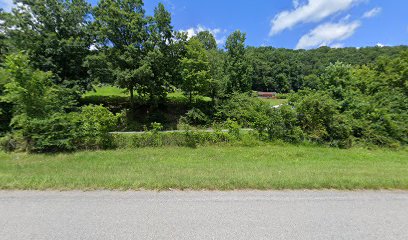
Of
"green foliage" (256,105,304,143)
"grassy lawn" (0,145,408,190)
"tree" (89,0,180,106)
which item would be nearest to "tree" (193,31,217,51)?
"tree" (89,0,180,106)

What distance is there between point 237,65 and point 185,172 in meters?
20.6

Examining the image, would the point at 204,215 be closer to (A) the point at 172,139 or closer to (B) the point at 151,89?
(A) the point at 172,139

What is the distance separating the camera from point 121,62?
20.4 meters

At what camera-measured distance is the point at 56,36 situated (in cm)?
1942

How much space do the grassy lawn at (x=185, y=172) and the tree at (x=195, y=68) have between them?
1180 cm

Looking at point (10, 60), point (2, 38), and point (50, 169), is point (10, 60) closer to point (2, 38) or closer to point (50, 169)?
point (50, 169)

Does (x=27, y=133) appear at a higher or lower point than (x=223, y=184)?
higher

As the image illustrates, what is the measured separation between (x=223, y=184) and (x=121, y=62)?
18269 mm

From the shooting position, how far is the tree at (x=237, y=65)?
2520 cm

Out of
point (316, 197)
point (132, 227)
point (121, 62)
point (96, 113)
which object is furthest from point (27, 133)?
point (121, 62)

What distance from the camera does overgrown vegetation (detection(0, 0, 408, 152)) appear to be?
388 inches

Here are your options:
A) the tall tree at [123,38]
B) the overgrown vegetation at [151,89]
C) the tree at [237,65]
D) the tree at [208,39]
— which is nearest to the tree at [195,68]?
the overgrown vegetation at [151,89]

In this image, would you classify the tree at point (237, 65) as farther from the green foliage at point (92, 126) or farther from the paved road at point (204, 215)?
the paved road at point (204, 215)

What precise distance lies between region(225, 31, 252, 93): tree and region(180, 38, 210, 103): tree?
4.51 m
